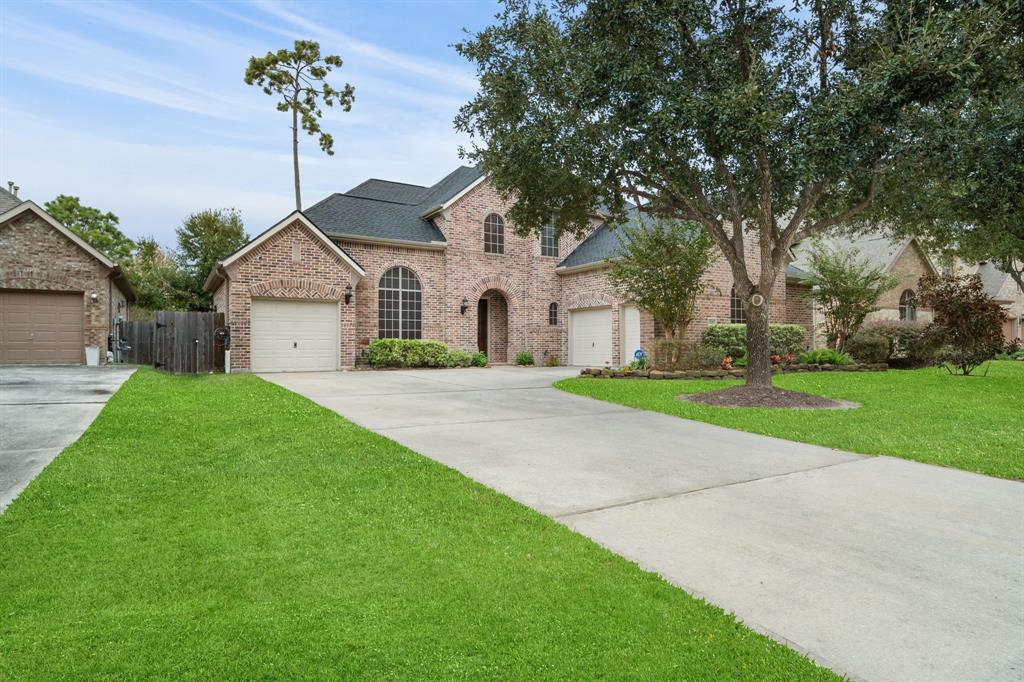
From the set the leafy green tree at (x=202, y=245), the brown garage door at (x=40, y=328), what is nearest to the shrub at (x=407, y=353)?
the brown garage door at (x=40, y=328)

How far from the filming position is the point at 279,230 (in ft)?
54.9

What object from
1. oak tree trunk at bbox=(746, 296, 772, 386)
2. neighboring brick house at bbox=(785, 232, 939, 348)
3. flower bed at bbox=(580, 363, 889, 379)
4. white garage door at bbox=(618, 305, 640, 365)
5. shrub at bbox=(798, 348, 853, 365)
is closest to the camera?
oak tree trunk at bbox=(746, 296, 772, 386)

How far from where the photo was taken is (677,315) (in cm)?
1578

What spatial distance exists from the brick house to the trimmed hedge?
1.66 feet

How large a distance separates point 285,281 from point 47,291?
25.3ft

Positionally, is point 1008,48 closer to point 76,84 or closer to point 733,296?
point 733,296

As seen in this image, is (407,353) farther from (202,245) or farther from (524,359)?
(202,245)

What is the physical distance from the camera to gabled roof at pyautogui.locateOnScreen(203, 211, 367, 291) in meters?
16.2

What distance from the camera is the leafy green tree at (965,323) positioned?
48.0 ft

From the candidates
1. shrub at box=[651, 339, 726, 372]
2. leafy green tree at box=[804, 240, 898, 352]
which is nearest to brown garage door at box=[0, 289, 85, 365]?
shrub at box=[651, 339, 726, 372]

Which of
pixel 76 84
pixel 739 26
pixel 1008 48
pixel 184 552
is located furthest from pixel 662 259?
pixel 76 84

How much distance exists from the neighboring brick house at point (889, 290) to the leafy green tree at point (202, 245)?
25.5 m

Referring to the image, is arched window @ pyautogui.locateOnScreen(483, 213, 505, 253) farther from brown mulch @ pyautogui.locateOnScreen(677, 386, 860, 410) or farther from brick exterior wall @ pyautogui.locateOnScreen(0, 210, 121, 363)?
brick exterior wall @ pyautogui.locateOnScreen(0, 210, 121, 363)

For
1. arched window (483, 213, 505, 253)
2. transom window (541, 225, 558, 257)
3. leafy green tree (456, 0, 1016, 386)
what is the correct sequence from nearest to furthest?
leafy green tree (456, 0, 1016, 386), arched window (483, 213, 505, 253), transom window (541, 225, 558, 257)
